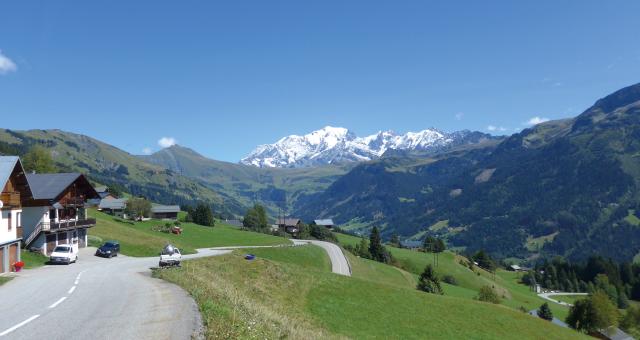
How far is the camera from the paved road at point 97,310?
16391mm

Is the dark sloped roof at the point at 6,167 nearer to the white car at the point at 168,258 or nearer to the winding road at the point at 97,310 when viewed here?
the winding road at the point at 97,310

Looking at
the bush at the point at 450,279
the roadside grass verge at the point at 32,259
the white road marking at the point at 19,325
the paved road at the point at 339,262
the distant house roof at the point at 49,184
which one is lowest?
the bush at the point at 450,279

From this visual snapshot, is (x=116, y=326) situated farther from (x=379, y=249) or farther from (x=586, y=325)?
(x=379, y=249)

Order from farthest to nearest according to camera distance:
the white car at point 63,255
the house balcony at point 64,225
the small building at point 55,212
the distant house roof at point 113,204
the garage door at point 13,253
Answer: the distant house roof at point 113,204 → the house balcony at point 64,225 → the small building at point 55,212 → the white car at point 63,255 → the garage door at point 13,253

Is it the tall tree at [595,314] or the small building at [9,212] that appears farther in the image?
the tall tree at [595,314]

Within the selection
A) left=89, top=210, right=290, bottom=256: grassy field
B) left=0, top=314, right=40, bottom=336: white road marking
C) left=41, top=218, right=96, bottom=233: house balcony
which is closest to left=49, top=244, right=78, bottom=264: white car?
left=41, top=218, right=96, bottom=233: house balcony

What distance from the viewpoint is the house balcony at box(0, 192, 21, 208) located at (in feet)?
144

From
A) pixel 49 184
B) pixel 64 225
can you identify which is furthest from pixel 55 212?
pixel 49 184

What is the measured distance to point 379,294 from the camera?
52406mm

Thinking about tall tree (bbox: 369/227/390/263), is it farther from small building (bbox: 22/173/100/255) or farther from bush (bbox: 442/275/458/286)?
small building (bbox: 22/173/100/255)

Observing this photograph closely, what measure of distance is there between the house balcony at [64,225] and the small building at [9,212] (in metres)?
12.0

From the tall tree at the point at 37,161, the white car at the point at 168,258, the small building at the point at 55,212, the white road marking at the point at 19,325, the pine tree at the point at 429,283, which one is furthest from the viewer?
the tall tree at the point at 37,161

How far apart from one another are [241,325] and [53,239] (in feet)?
182

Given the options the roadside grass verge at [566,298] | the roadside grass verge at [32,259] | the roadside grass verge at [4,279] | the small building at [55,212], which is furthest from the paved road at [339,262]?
the roadside grass verge at [566,298]
